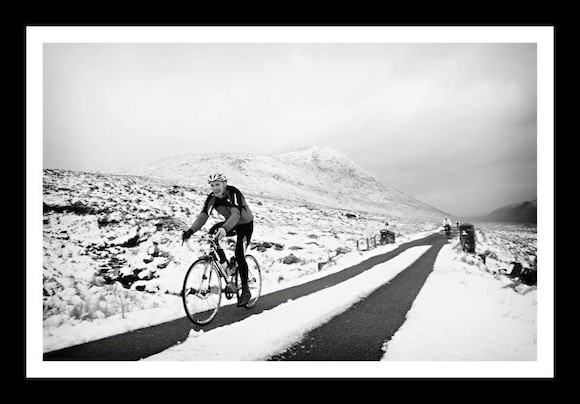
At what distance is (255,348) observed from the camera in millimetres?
3461

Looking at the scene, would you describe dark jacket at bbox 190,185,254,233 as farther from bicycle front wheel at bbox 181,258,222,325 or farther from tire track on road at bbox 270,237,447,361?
tire track on road at bbox 270,237,447,361

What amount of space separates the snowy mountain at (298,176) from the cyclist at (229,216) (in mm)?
42368

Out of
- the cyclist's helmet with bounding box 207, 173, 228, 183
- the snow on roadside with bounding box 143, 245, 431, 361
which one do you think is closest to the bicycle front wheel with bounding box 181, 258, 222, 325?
the snow on roadside with bounding box 143, 245, 431, 361

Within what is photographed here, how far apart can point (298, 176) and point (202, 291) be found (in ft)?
320

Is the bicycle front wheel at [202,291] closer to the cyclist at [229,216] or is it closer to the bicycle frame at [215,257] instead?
the bicycle frame at [215,257]

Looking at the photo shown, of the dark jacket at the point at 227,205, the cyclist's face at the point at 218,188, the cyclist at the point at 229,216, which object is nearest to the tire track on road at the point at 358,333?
the cyclist at the point at 229,216

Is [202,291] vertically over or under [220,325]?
over

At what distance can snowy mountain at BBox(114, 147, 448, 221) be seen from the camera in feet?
236

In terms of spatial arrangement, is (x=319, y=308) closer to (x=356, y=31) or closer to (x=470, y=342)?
(x=470, y=342)

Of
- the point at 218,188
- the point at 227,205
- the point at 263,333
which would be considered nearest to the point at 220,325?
the point at 263,333

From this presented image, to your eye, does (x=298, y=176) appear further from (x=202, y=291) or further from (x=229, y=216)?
(x=202, y=291)

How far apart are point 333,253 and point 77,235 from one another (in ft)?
38.9

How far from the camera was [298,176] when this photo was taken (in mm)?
101312
